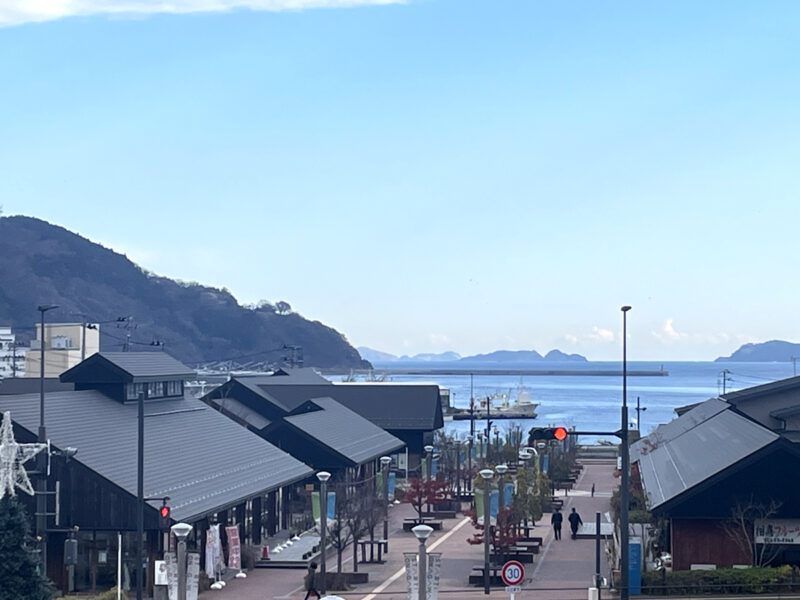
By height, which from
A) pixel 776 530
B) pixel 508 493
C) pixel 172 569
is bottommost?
pixel 508 493

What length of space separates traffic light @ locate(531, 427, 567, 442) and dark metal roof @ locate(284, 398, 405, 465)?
2647 centimetres

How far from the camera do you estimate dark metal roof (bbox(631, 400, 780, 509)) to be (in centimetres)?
3063

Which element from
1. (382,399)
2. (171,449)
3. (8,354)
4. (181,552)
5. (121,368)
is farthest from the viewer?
(8,354)

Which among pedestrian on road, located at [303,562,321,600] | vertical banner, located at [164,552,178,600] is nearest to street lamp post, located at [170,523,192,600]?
vertical banner, located at [164,552,178,600]

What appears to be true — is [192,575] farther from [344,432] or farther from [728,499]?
[344,432]

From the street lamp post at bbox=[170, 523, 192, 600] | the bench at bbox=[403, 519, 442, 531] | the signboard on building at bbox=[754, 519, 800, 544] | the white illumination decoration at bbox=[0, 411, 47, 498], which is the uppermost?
the white illumination decoration at bbox=[0, 411, 47, 498]

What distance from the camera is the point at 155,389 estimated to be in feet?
130

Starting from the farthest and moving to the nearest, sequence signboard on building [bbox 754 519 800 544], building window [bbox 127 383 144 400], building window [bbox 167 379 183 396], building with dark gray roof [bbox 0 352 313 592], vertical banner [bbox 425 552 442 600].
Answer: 1. building window [bbox 167 379 183 396]
2. building window [bbox 127 383 144 400]
3. signboard on building [bbox 754 519 800 544]
4. building with dark gray roof [bbox 0 352 313 592]
5. vertical banner [bbox 425 552 442 600]

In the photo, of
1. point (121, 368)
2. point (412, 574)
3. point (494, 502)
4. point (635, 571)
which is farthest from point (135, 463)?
point (635, 571)

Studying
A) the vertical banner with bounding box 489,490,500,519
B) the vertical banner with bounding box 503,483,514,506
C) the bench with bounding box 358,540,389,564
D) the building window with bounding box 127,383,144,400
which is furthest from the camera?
the vertical banner with bounding box 503,483,514,506

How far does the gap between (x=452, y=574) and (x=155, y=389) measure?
12.9 m

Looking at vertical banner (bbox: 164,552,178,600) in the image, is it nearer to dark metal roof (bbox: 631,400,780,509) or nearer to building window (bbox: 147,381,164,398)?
dark metal roof (bbox: 631,400,780,509)

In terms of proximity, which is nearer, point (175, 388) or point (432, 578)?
point (432, 578)

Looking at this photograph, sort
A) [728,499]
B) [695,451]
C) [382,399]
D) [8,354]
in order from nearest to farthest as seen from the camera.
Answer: [728,499] < [695,451] < [382,399] < [8,354]
